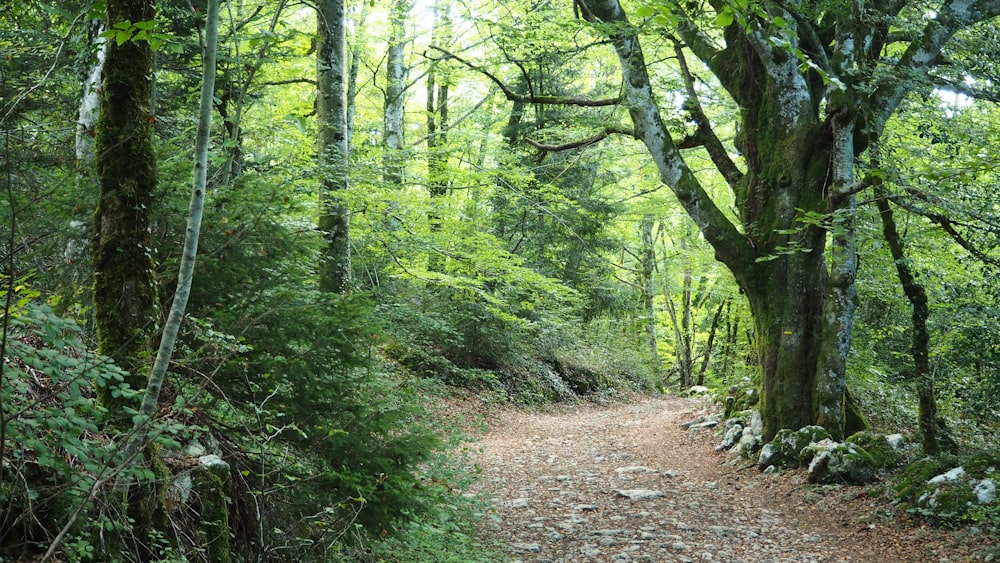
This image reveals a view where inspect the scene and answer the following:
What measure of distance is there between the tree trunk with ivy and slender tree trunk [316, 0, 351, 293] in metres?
3.15

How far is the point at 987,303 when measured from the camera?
6742 mm

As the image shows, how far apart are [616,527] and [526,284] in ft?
20.9

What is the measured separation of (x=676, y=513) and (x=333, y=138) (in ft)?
17.4

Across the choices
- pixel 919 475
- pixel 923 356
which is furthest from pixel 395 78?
pixel 919 475

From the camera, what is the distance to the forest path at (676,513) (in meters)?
5.50

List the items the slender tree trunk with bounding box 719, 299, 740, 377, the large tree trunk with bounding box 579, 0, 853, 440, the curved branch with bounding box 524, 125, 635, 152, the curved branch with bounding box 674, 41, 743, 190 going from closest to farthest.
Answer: the large tree trunk with bounding box 579, 0, 853, 440 → the curved branch with bounding box 674, 41, 743, 190 → the curved branch with bounding box 524, 125, 635, 152 → the slender tree trunk with bounding box 719, 299, 740, 377

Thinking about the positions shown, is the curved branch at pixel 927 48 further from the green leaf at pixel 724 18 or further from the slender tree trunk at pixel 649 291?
the slender tree trunk at pixel 649 291

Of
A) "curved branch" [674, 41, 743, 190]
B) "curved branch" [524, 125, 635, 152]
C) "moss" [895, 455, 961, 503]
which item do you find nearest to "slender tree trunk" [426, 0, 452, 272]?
"curved branch" [524, 125, 635, 152]

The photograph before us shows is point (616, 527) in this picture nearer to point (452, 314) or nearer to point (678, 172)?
point (678, 172)

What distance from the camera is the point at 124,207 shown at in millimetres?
3371

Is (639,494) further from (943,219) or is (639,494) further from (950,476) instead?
(943,219)

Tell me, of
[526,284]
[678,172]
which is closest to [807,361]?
[678,172]

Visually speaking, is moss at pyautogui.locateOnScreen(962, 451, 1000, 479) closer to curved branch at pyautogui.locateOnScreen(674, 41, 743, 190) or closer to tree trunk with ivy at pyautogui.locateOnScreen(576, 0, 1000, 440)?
tree trunk with ivy at pyautogui.locateOnScreen(576, 0, 1000, 440)

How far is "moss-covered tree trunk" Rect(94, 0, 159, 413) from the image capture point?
10.9ft
